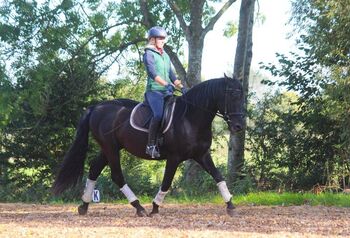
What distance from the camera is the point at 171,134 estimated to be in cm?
820

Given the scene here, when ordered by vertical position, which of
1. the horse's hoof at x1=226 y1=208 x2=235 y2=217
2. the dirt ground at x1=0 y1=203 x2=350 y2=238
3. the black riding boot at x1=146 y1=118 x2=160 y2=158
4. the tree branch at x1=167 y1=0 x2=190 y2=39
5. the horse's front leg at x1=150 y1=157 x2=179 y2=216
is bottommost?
the dirt ground at x1=0 y1=203 x2=350 y2=238

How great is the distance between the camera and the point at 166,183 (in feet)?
27.2

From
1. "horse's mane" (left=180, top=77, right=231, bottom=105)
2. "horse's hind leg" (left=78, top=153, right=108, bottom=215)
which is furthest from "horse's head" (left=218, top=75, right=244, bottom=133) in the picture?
"horse's hind leg" (left=78, top=153, right=108, bottom=215)

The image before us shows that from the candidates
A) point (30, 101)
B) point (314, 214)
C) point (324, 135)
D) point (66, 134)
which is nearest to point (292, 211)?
point (314, 214)

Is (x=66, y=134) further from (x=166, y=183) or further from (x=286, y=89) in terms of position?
(x=166, y=183)

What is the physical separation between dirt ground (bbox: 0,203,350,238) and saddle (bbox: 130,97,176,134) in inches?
51.6

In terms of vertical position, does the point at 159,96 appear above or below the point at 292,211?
above

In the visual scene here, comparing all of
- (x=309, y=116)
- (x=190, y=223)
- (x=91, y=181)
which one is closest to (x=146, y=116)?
(x=91, y=181)

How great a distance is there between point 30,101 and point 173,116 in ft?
28.6

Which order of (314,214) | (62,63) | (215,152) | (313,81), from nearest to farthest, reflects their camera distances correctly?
(314,214), (313,81), (62,63), (215,152)

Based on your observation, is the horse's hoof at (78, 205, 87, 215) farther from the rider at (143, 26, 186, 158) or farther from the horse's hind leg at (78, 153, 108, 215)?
the rider at (143, 26, 186, 158)

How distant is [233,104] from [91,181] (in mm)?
2753

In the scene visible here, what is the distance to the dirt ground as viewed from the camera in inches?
243

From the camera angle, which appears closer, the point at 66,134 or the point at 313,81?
A: the point at 313,81
